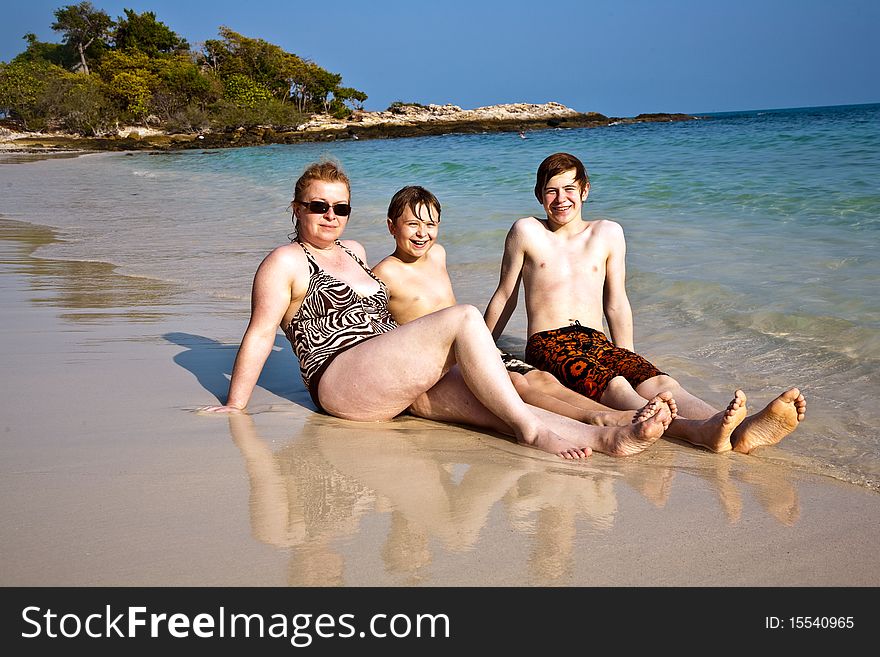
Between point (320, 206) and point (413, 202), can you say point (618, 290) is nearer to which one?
point (413, 202)

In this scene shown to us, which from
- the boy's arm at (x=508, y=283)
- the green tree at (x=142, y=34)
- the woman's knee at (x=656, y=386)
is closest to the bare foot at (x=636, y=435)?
the woman's knee at (x=656, y=386)

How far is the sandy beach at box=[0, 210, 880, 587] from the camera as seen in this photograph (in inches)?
83.6

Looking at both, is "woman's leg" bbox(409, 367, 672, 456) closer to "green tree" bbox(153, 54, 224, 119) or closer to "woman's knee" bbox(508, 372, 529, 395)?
"woman's knee" bbox(508, 372, 529, 395)

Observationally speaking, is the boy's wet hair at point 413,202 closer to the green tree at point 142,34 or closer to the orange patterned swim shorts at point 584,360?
the orange patterned swim shorts at point 584,360

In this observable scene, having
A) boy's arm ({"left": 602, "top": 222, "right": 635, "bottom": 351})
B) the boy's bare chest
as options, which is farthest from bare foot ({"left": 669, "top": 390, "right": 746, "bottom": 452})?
the boy's bare chest

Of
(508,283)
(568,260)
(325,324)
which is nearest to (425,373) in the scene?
(325,324)

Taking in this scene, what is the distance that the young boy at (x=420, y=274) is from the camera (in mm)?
3912

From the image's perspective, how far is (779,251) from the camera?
24.4 ft

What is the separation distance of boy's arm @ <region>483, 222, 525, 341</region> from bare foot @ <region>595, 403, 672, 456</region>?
4.95 ft

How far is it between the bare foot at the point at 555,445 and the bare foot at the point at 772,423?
24.7 inches

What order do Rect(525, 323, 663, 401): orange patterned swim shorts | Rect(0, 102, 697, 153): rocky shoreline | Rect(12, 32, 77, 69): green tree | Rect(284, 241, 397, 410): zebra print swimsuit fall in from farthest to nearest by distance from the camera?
Rect(12, 32, 77, 69): green tree → Rect(0, 102, 697, 153): rocky shoreline → Rect(525, 323, 663, 401): orange patterned swim shorts → Rect(284, 241, 397, 410): zebra print swimsuit

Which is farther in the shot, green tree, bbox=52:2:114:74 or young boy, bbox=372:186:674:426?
green tree, bbox=52:2:114:74

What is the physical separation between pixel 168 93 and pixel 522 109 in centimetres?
3725

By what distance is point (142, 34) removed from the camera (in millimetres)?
66062
